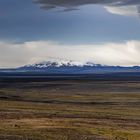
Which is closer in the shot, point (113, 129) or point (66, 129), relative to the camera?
point (66, 129)

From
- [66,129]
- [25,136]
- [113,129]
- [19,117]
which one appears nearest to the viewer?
[25,136]

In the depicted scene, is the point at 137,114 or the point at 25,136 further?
the point at 137,114

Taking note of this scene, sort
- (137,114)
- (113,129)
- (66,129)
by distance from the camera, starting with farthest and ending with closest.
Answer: (137,114)
(113,129)
(66,129)

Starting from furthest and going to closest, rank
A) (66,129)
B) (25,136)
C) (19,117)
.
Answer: (19,117) < (66,129) < (25,136)

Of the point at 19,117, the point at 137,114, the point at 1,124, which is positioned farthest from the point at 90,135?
the point at 137,114

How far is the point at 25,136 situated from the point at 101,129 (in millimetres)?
13261

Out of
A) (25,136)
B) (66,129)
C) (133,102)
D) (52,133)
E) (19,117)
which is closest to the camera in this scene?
(25,136)

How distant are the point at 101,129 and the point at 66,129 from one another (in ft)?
17.0

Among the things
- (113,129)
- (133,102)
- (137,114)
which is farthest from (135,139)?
(133,102)

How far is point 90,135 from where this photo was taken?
160 ft

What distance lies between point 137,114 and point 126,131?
28.4 m

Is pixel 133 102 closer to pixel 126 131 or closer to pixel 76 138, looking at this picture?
pixel 126 131

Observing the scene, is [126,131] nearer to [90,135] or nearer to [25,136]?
[90,135]

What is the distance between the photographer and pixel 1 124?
54.8 m
